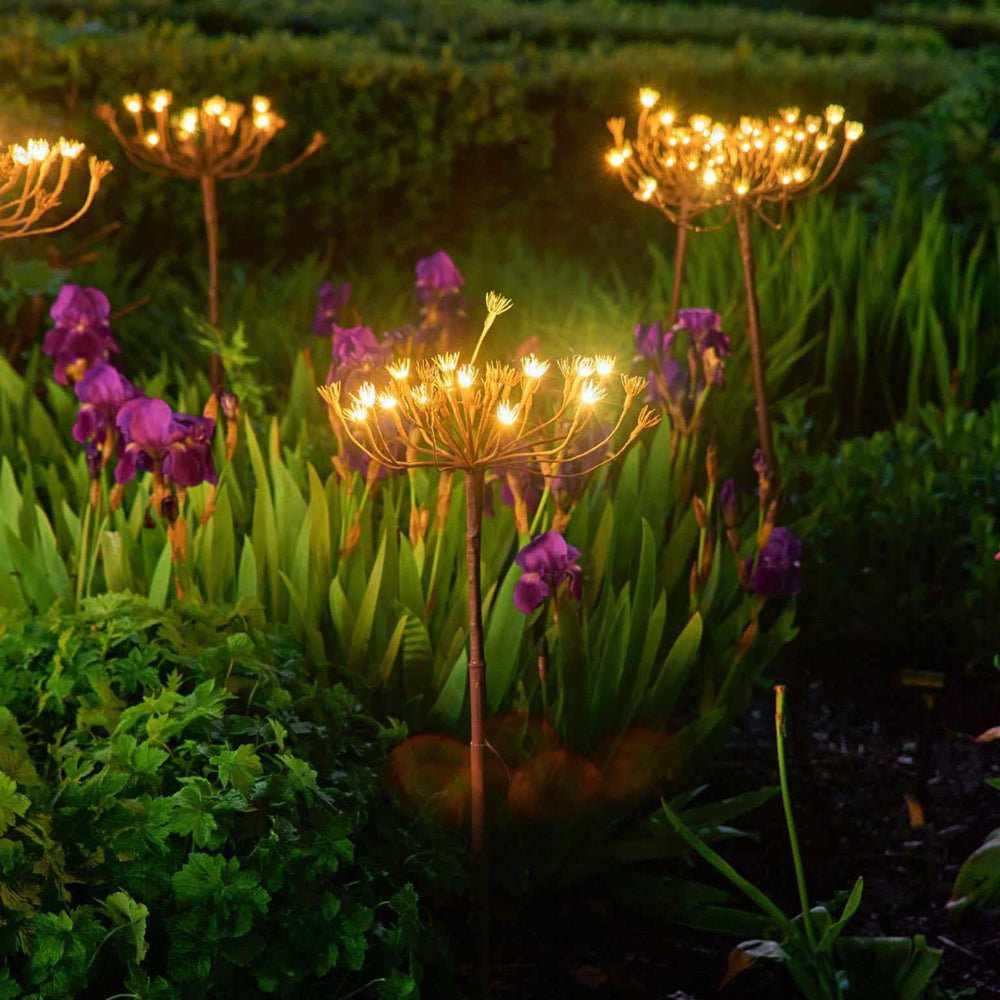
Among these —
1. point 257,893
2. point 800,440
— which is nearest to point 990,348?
point 800,440

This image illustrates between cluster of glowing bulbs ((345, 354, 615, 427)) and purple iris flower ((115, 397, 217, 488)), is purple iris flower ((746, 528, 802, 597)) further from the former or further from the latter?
purple iris flower ((115, 397, 217, 488))

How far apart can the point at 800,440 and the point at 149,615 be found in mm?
1987

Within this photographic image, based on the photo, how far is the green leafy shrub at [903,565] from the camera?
3.08m

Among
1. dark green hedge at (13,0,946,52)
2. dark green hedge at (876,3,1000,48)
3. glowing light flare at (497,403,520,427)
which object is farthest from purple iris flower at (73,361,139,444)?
dark green hedge at (876,3,1000,48)

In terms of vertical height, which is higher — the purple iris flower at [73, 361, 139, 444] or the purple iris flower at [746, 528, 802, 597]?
the purple iris flower at [73, 361, 139, 444]

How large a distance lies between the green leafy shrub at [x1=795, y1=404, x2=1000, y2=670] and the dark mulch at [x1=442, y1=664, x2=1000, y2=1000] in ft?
0.28

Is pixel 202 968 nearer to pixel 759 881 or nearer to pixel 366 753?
pixel 366 753

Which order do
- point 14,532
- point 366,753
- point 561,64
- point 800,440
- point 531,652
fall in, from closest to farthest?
1. point 366,753
2. point 531,652
3. point 14,532
4. point 800,440
5. point 561,64

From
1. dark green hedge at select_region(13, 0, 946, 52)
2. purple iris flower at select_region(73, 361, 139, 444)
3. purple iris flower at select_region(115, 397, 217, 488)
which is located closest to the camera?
purple iris flower at select_region(115, 397, 217, 488)

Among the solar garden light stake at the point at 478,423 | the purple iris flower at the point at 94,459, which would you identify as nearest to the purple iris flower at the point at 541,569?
the solar garden light stake at the point at 478,423

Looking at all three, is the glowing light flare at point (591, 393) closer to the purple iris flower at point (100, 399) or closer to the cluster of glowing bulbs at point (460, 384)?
the cluster of glowing bulbs at point (460, 384)

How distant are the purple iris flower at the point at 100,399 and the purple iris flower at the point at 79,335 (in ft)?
1.70

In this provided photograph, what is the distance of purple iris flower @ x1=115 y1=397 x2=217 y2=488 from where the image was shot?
7.22ft

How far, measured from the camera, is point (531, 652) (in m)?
2.34
